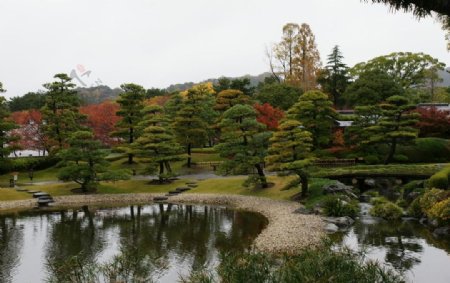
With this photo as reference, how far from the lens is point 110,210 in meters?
26.2

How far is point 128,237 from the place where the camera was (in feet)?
61.8

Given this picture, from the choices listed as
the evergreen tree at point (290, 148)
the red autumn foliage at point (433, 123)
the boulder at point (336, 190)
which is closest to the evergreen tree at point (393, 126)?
the red autumn foliage at point (433, 123)

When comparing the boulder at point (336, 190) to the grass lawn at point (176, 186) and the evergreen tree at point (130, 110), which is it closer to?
the grass lawn at point (176, 186)

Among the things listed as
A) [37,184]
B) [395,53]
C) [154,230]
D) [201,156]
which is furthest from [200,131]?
[395,53]

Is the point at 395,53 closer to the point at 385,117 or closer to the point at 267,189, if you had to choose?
the point at 385,117

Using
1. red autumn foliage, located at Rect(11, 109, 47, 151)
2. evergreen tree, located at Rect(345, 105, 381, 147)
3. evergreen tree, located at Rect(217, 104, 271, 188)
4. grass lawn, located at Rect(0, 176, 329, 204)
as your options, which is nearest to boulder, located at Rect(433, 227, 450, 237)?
grass lawn, located at Rect(0, 176, 329, 204)

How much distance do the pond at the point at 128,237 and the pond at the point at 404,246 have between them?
468cm

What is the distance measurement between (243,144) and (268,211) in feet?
19.6

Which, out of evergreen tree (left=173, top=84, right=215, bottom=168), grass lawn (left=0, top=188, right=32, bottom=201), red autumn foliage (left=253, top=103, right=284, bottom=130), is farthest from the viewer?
evergreen tree (left=173, top=84, right=215, bottom=168)

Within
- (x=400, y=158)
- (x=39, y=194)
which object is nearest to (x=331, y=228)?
(x=400, y=158)

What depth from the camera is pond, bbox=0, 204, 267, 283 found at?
14.1 metres

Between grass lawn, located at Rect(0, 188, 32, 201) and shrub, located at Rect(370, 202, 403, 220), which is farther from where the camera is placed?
grass lawn, located at Rect(0, 188, 32, 201)

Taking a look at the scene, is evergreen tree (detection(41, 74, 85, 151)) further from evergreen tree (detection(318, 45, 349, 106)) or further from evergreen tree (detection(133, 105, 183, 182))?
evergreen tree (detection(318, 45, 349, 106))

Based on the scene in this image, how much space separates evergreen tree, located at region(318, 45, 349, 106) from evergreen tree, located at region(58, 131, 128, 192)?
36000 mm
